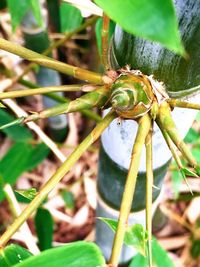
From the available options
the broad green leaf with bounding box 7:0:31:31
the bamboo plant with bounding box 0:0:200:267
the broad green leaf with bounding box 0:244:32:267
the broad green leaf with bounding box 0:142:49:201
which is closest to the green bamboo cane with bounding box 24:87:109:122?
the bamboo plant with bounding box 0:0:200:267

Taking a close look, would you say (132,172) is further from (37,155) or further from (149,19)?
(37,155)

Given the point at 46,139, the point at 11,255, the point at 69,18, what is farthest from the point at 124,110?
the point at 69,18

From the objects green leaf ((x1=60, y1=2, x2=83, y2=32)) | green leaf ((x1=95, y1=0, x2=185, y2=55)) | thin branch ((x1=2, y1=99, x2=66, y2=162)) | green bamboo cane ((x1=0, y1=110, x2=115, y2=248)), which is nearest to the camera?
green leaf ((x1=95, y1=0, x2=185, y2=55))

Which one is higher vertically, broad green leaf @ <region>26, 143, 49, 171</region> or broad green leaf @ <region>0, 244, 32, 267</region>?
broad green leaf @ <region>26, 143, 49, 171</region>

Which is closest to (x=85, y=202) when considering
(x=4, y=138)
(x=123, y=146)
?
(x=4, y=138)

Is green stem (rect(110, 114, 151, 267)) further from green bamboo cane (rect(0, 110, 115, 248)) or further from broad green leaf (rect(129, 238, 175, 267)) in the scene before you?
broad green leaf (rect(129, 238, 175, 267))

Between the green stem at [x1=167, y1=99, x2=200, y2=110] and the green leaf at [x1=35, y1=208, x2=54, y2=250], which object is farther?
the green leaf at [x1=35, y1=208, x2=54, y2=250]

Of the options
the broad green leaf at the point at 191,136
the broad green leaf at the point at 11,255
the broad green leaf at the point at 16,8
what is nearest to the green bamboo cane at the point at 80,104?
the broad green leaf at the point at 11,255
